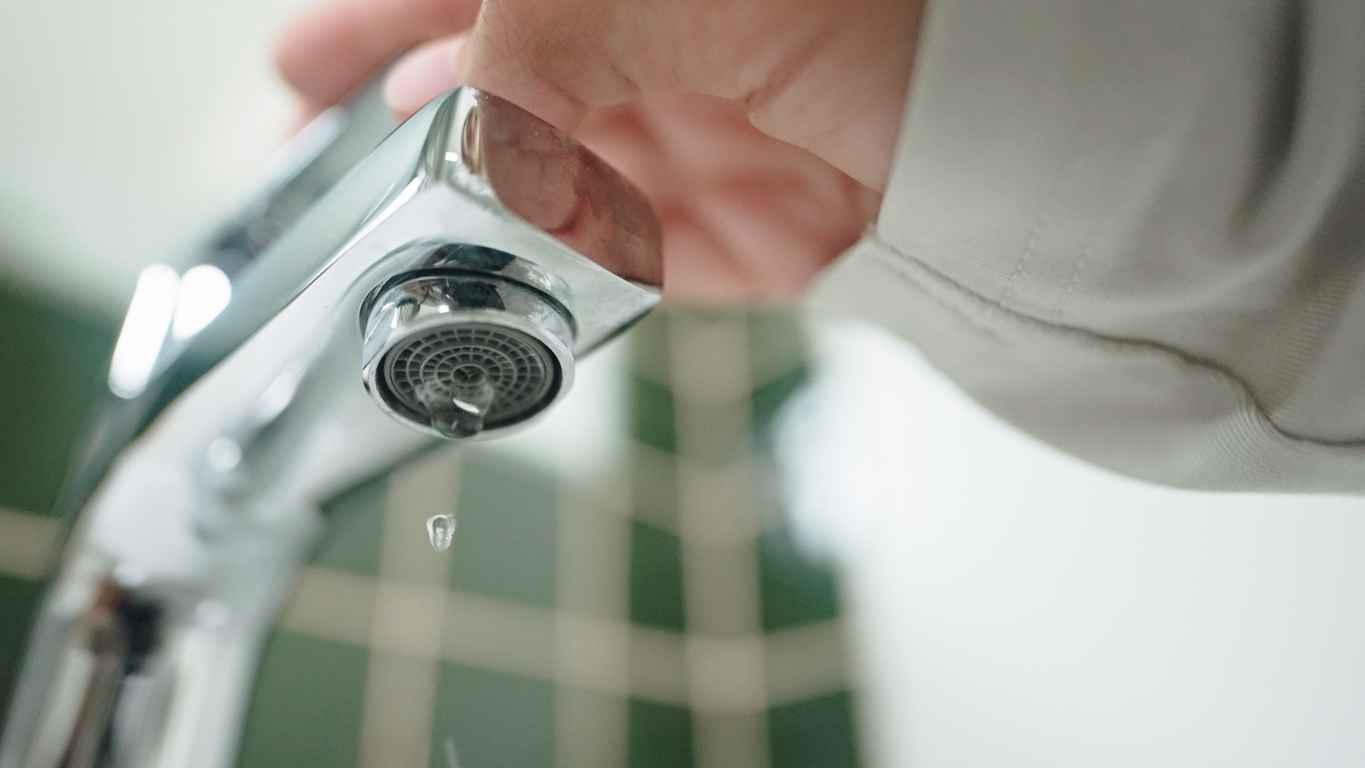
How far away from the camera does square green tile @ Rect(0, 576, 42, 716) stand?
0.41m

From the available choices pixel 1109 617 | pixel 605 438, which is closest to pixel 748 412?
pixel 605 438

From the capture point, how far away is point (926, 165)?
271 millimetres

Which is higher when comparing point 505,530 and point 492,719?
point 505,530

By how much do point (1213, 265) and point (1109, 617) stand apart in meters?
0.23

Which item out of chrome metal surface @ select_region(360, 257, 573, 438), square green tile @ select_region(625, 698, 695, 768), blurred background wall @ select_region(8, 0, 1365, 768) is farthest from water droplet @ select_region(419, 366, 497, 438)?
square green tile @ select_region(625, 698, 695, 768)

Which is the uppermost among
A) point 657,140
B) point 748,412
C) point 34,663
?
point 748,412

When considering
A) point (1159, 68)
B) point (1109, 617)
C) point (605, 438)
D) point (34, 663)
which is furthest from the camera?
point (605, 438)

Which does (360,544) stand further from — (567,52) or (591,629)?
(567,52)

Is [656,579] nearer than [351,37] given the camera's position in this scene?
No

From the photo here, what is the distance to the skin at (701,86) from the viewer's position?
0.27 metres

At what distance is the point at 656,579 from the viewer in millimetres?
667

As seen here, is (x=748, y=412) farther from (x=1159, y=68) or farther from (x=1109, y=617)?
(x=1159, y=68)

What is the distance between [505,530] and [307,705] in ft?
0.48

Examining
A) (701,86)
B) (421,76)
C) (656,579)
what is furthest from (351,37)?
(656,579)
